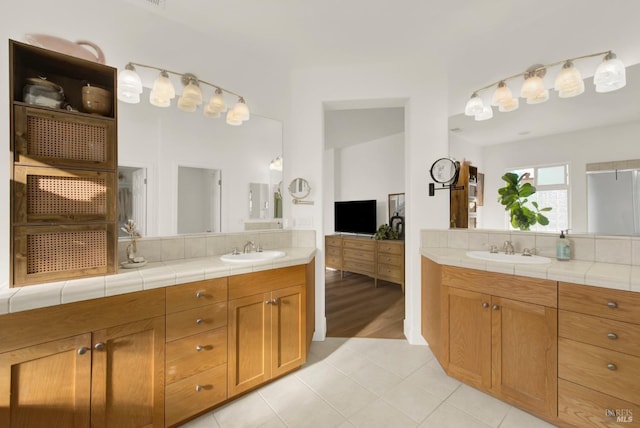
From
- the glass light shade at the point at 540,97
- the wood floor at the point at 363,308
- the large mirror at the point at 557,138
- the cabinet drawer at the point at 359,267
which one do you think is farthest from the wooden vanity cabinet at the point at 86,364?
the cabinet drawer at the point at 359,267

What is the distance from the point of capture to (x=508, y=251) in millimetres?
1901

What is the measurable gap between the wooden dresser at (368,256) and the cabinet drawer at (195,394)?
2.90m

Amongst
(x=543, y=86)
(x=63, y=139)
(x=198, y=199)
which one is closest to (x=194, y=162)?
(x=198, y=199)

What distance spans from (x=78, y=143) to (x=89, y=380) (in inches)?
45.5

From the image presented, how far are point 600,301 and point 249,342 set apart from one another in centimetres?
192

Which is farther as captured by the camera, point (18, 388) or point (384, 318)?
point (384, 318)

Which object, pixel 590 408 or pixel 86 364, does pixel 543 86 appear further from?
pixel 86 364

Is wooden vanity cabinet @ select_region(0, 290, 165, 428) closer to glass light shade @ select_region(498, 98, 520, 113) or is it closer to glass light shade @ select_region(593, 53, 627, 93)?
glass light shade @ select_region(498, 98, 520, 113)

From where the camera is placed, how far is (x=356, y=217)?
482 cm

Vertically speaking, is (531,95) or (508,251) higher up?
(531,95)

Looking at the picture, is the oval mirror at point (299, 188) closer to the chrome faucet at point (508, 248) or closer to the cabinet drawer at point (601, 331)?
the chrome faucet at point (508, 248)

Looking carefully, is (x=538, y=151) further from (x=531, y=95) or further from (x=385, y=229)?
(x=385, y=229)

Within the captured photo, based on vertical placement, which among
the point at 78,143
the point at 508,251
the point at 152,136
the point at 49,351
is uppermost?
→ the point at 152,136

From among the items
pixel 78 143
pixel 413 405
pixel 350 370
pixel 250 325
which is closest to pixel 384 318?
pixel 350 370
